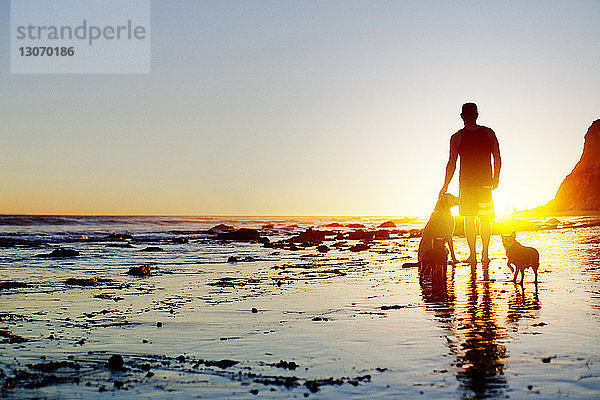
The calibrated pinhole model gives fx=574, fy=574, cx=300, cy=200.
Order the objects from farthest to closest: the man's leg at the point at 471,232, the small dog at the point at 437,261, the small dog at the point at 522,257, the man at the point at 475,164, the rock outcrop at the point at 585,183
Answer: the rock outcrop at the point at 585,183, the man's leg at the point at 471,232, the man at the point at 475,164, the small dog at the point at 437,261, the small dog at the point at 522,257

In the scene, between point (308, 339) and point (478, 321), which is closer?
point (308, 339)

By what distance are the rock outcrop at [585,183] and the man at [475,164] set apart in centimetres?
10000

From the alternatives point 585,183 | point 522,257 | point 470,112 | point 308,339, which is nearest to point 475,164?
point 470,112

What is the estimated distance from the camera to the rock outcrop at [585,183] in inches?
4006

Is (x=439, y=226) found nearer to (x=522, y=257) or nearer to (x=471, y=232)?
(x=471, y=232)

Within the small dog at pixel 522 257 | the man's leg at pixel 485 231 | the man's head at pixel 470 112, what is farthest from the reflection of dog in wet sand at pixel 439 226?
the man's head at pixel 470 112

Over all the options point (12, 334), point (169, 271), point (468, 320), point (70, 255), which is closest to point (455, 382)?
point (468, 320)

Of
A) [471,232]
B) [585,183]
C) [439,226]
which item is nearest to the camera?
[439,226]

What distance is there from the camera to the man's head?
10.1 m

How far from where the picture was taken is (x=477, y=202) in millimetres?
10180

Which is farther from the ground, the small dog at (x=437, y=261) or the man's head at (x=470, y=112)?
the man's head at (x=470, y=112)

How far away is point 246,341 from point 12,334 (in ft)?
7.39

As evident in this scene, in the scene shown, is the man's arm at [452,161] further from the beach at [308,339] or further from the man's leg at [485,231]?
the beach at [308,339]

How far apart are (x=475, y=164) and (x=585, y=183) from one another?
355ft
